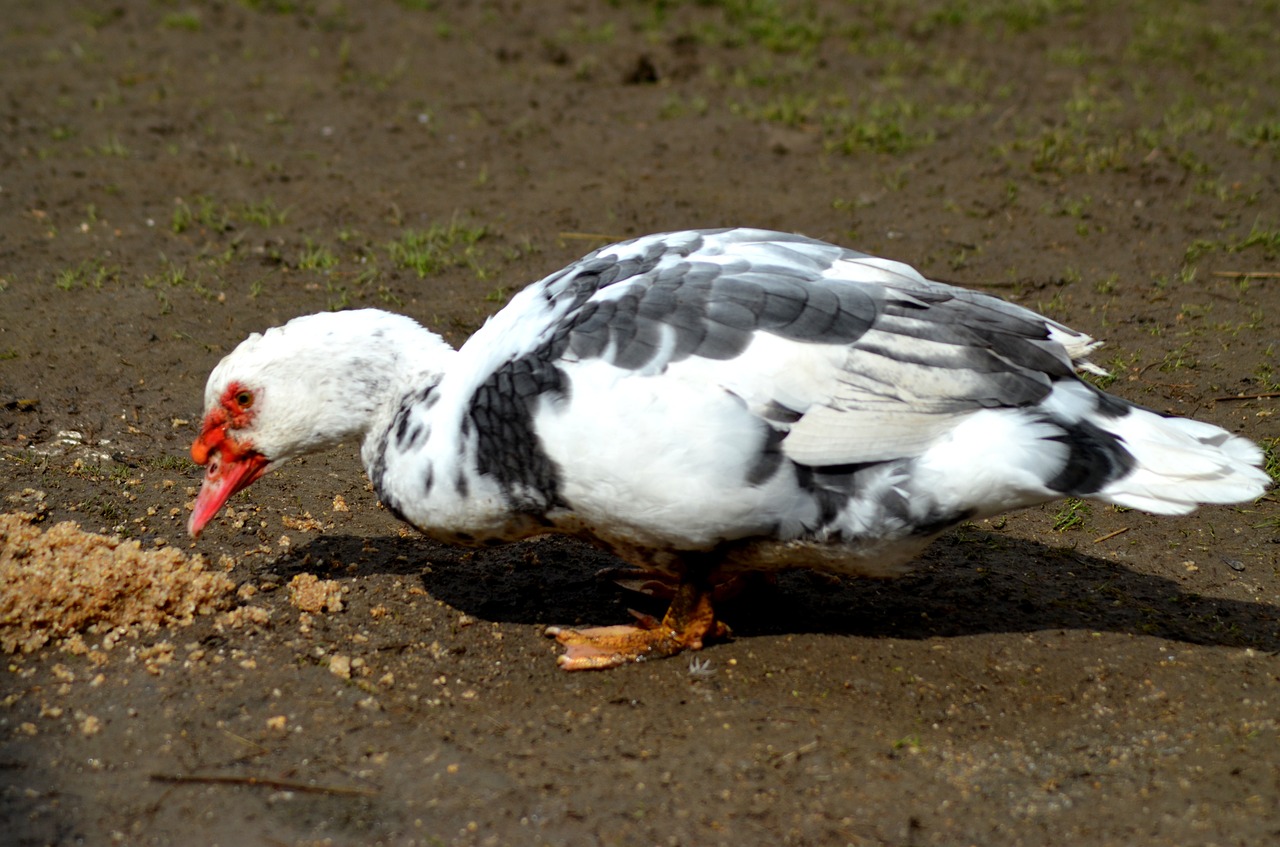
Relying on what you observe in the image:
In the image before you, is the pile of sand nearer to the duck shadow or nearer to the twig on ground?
the duck shadow

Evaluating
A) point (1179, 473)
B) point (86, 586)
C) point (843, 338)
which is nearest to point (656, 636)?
point (843, 338)

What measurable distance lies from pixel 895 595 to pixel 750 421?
1.14 metres

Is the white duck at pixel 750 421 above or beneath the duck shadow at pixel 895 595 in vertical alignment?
above

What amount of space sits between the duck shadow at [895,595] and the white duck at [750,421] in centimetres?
40

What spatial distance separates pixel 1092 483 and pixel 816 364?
0.73 m

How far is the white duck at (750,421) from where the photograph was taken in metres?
2.89

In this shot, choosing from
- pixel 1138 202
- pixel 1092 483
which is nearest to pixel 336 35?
pixel 1138 202

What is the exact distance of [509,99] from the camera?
733 centimetres

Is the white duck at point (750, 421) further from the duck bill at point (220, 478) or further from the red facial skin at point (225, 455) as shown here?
the duck bill at point (220, 478)

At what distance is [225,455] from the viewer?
3.36 meters

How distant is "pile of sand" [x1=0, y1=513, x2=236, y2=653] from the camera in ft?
10.4

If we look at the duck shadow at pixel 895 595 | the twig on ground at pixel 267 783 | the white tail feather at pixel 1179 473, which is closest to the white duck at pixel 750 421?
the white tail feather at pixel 1179 473

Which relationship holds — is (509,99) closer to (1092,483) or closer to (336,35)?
(336,35)

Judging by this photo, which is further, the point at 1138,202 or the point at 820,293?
the point at 1138,202
